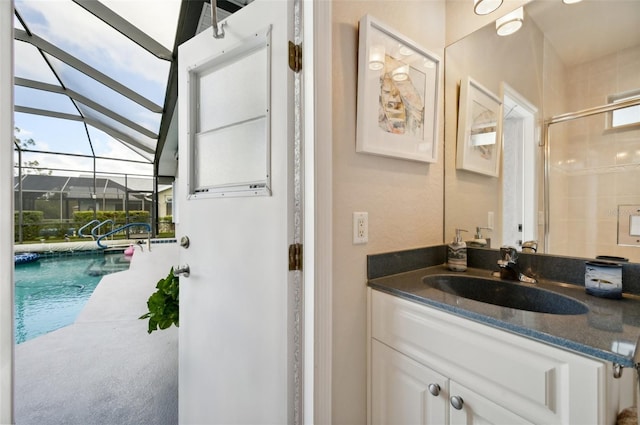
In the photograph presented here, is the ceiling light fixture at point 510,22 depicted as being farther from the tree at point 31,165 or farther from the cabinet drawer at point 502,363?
the tree at point 31,165

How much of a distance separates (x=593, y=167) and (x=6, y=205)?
1.85 meters

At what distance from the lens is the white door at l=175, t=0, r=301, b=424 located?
3.35 feet

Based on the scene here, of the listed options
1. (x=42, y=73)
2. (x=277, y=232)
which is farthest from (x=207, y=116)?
(x=42, y=73)

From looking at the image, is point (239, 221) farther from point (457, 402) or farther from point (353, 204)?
point (457, 402)

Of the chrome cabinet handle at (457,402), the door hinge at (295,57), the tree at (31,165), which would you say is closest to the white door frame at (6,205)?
the door hinge at (295,57)

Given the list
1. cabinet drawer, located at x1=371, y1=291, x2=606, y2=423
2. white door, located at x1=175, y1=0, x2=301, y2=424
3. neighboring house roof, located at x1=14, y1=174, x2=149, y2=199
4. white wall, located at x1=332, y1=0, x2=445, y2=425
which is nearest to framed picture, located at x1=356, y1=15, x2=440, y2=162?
white wall, located at x1=332, y1=0, x2=445, y2=425

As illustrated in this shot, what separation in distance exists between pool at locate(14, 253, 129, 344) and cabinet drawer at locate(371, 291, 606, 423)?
6.27 ft

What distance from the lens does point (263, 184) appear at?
108 cm

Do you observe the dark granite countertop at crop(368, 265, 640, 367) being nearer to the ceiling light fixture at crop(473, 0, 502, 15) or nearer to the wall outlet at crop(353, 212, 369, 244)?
the wall outlet at crop(353, 212, 369, 244)

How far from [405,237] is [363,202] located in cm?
32

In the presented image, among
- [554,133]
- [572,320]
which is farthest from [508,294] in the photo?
[554,133]

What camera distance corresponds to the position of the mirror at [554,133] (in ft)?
3.26

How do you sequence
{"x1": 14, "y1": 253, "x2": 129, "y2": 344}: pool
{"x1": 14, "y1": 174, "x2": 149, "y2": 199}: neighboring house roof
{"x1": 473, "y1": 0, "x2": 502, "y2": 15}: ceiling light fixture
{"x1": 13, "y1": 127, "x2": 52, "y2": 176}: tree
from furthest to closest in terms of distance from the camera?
{"x1": 14, "y1": 174, "x2": 149, "y2": 199}: neighboring house roof → {"x1": 13, "y1": 127, "x2": 52, "y2": 176}: tree → {"x1": 14, "y1": 253, "x2": 129, "y2": 344}: pool → {"x1": 473, "y1": 0, "x2": 502, "y2": 15}: ceiling light fixture

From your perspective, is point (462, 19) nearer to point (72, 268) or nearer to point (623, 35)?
point (623, 35)
